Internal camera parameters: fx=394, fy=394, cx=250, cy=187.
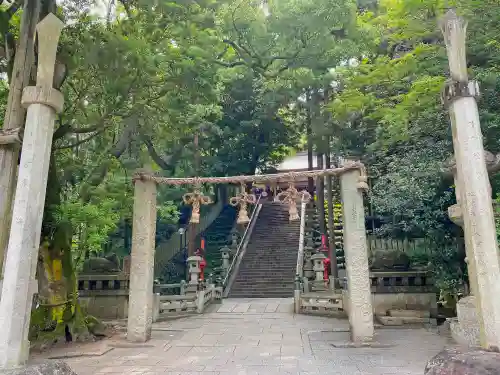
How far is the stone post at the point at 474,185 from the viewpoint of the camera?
5.32 m

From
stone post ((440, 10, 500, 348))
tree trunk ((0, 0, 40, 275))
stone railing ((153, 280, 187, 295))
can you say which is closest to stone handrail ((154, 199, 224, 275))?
stone railing ((153, 280, 187, 295))

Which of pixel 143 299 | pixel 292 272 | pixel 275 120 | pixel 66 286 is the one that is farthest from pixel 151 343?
pixel 275 120

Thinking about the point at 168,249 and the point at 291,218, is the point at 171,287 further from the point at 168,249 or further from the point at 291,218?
the point at 291,218

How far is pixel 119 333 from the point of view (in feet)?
31.0

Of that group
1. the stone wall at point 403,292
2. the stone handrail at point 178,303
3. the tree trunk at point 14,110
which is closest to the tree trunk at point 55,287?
the tree trunk at point 14,110

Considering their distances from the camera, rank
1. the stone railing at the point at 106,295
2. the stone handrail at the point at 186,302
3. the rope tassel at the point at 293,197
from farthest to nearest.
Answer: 1. the stone handrail at the point at 186,302
2. the stone railing at the point at 106,295
3. the rope tassel at the point at 293,197

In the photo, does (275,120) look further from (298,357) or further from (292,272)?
(298,357)

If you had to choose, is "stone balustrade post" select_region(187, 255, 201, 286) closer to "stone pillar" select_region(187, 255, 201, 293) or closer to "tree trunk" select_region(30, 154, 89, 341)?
"stone pillar" select_region(187, 255, 201, 293)

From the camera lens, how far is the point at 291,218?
8.15 metres

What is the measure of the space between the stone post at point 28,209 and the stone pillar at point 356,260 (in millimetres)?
5711

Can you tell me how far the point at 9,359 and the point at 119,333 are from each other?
464 cm

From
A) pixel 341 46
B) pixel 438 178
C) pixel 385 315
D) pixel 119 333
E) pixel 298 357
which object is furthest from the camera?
pixel 341 46

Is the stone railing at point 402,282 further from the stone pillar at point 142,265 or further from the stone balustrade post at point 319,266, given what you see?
the stone pillar at point 142,265

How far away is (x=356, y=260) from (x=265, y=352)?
260 centimetres
